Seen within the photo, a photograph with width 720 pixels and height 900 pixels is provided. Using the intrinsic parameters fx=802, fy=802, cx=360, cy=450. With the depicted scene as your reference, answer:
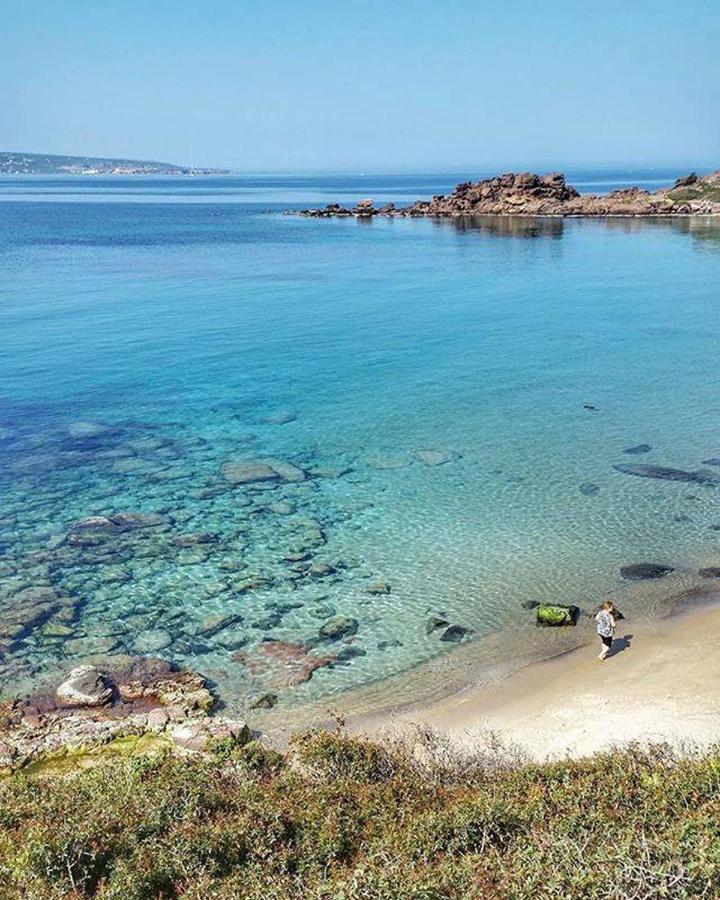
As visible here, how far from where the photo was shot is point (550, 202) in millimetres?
150625

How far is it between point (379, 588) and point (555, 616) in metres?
5.07

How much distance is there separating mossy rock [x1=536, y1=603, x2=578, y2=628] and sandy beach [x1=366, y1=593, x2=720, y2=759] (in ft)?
3.48

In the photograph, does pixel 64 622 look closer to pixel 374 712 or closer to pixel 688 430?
pixel 374 712

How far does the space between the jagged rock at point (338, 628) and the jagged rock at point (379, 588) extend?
150 cm

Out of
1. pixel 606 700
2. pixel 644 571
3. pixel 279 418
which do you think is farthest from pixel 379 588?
pixel 279 418

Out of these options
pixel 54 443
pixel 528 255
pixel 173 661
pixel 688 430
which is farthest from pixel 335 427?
pixel 528 255

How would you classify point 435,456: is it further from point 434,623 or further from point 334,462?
point 434,623

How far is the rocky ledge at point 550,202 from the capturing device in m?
141

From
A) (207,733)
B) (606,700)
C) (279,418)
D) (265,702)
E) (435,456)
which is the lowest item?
(265,702)

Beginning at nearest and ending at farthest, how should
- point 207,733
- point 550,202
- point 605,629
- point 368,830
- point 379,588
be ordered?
point 368,830 → point 207,733 → point 605,629 → point 379,588 → point 550,202

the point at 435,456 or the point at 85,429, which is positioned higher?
the point at 85,429

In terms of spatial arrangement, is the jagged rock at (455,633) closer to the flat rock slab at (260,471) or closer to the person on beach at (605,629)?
the person on beach at (605,629)

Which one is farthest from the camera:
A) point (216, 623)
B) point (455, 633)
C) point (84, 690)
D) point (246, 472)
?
point (246, 472)

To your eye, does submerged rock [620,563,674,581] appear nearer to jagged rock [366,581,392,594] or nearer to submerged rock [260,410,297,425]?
jagged rock [366,581,392,594]
